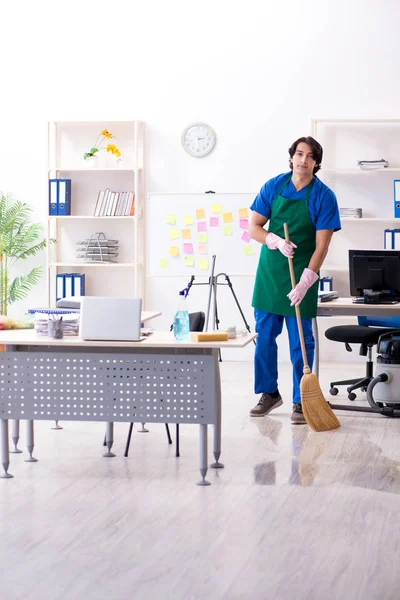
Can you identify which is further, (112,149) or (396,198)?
(112,149)

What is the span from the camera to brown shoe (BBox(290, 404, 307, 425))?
5152 mm

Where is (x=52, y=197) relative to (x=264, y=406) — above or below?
above

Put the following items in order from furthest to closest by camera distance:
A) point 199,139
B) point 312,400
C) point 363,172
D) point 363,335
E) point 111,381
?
point 199,139 < point 363,172 < point 363,335 < point 312,400 < point 111,381

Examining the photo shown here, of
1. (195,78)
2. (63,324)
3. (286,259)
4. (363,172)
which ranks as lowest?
(63,324)

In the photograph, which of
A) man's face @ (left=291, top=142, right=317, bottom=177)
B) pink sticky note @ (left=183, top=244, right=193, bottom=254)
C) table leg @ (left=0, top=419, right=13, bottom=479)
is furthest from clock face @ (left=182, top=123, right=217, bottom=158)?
table leg @ (left=0, top=419, right=13, bottom=479)

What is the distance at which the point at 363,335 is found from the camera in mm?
5625

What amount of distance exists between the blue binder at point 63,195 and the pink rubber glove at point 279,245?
319cm

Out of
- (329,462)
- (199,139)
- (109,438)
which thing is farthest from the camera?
(199,139)

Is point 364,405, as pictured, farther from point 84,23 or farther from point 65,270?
point 84,23

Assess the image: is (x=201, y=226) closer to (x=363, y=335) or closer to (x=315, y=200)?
(x=363, y=335)

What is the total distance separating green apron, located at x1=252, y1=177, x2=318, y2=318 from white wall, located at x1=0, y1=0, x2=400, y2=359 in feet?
9.00

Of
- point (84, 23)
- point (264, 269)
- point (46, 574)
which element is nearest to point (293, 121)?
point (84, 23)

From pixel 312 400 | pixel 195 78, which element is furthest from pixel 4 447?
pixel 195 78

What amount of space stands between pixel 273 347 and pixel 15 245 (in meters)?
3.51
